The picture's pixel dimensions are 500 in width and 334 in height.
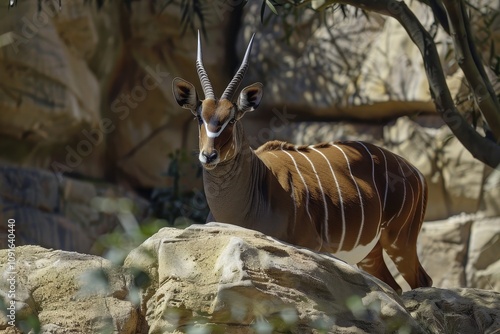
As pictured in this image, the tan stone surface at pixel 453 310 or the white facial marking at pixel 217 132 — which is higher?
the white facial marking at pixel 217 132

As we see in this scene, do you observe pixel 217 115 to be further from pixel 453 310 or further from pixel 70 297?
pixel 70 297

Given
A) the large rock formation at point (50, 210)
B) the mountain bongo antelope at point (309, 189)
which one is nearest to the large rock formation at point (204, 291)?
the mountain bongo antelope at point (309, 189)

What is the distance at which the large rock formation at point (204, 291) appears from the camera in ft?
9.58

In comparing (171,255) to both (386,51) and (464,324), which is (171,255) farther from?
(386,51)

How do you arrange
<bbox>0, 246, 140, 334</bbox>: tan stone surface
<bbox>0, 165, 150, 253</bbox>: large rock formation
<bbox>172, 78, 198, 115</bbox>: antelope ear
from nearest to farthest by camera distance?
<bbox>0, 246, 140, 334</bbox>: tan stone surface
<bbox>172, 78, 198, 115</bbox>: antelope ear
<bbox>0, 165, 150, 253</bbox>: large rock formation

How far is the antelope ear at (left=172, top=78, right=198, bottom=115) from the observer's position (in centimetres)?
455

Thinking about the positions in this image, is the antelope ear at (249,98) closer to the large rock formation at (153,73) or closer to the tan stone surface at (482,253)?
the large rock formation at (153,73)

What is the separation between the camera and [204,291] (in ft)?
9.66

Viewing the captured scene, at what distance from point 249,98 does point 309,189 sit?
668 millimetres

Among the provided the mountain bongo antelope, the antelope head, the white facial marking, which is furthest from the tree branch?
the white facial marking

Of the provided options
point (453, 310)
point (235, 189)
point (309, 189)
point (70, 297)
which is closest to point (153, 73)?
point (309, 189)

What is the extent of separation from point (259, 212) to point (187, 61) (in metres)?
4.89

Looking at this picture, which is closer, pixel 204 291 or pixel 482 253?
pixel 204 291

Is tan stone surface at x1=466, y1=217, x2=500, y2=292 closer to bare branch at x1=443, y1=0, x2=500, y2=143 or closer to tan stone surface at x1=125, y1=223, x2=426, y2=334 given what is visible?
bare branch at x1=443, y1=0, x2=500, y2=143
